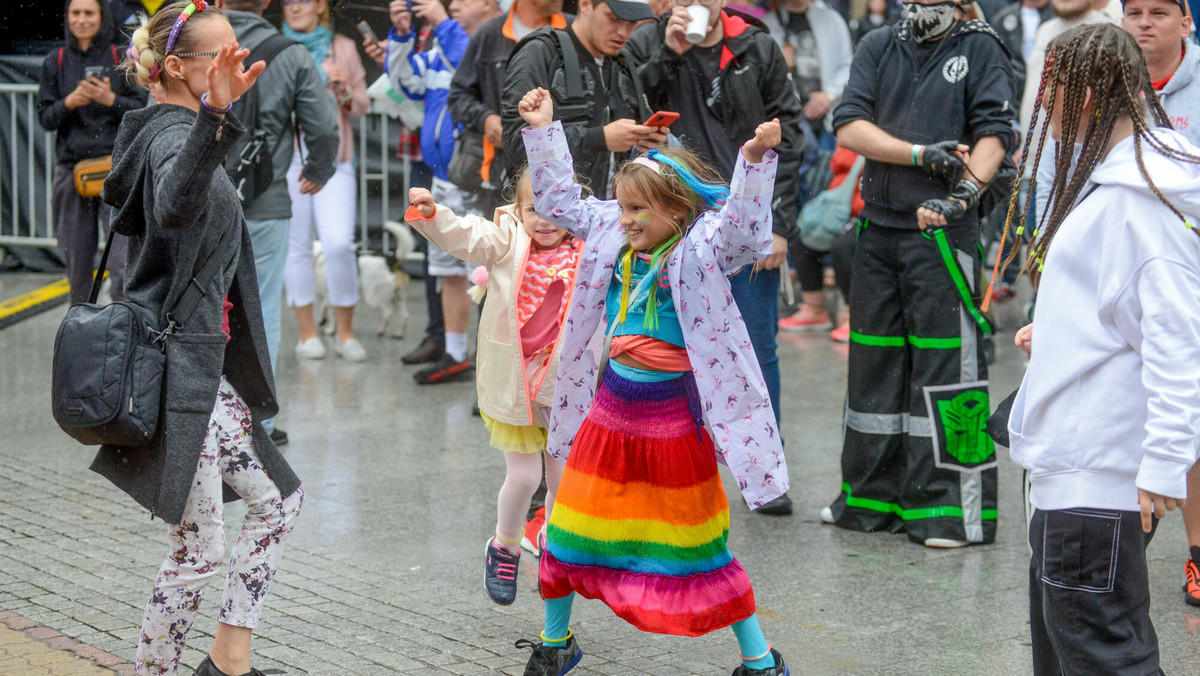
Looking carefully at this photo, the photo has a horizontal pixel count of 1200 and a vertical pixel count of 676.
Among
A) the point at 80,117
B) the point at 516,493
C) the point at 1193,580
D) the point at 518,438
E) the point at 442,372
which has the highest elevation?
the point at 80,117

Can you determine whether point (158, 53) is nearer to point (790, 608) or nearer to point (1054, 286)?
point (1054, 286)

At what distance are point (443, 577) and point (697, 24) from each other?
2.39 meters

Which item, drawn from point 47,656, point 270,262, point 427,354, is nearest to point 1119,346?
point 47,656

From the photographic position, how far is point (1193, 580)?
460cm

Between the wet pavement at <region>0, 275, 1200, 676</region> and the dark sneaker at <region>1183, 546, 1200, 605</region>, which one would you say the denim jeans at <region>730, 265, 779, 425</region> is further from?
the dark sneaker at <region>1183, 546, 1200, 605</region>

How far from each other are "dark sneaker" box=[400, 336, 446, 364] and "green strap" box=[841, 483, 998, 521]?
3938mm

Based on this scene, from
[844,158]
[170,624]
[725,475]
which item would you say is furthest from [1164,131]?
[844,158]

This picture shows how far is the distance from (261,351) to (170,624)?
0.77 metres

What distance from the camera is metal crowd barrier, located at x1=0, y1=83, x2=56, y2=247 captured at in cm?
1144

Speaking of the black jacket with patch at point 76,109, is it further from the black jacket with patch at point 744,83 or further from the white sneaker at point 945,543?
the white sneaker at point 945,543

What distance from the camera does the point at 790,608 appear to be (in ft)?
14.9

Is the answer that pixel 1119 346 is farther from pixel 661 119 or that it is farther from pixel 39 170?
pixel 39 170

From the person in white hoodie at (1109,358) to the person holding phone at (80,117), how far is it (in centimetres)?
594

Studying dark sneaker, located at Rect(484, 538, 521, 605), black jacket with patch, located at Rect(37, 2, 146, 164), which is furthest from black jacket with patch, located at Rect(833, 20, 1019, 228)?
black jacket with patch, located at Rect(37, 2, 146, 164)
